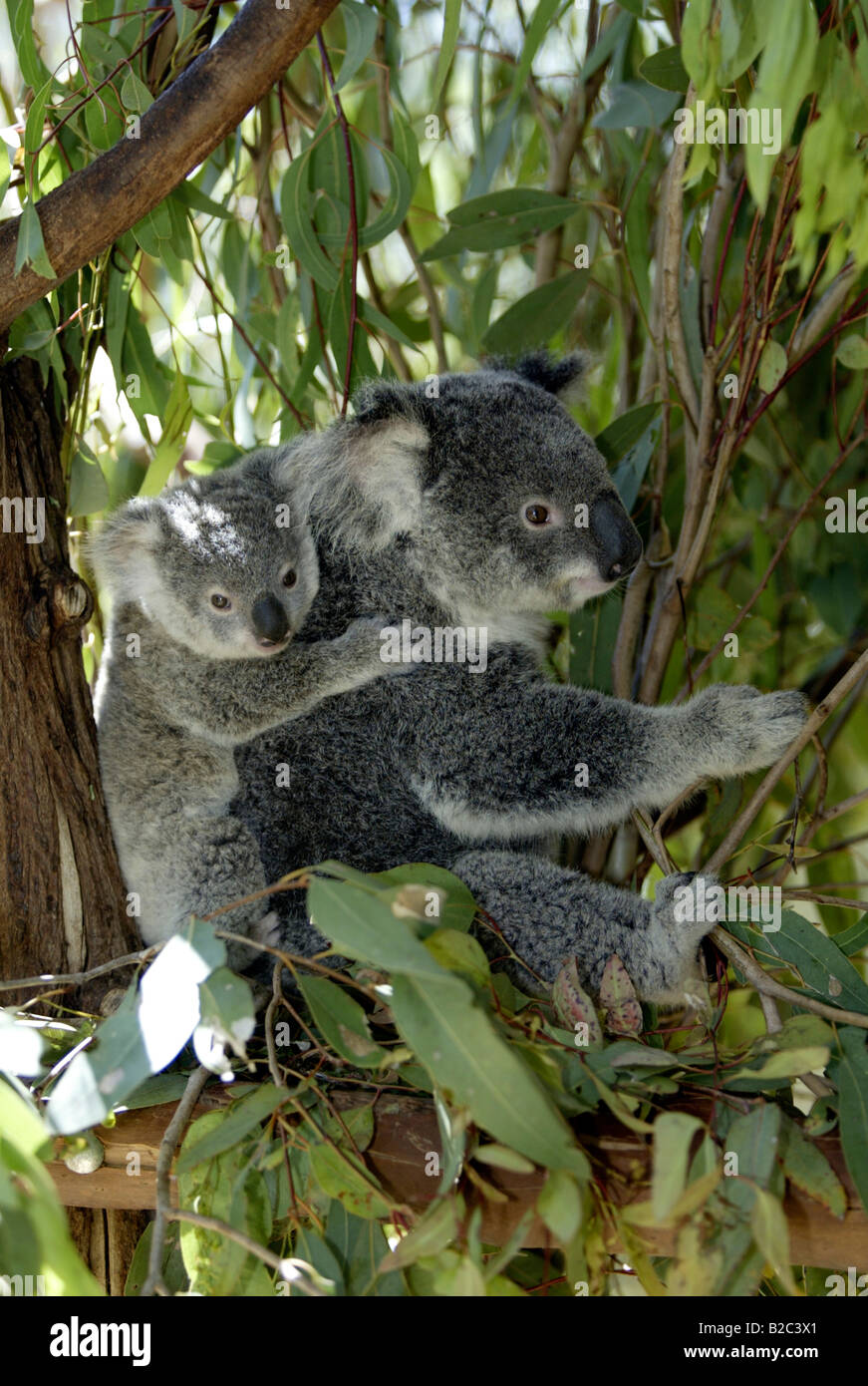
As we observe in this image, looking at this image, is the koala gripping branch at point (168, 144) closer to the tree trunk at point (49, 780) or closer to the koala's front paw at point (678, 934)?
the tree trunk at point (49, 780)

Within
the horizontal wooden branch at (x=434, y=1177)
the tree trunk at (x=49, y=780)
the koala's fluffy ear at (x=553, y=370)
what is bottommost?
the horizontal wooden branch at (x=434, y=1177)

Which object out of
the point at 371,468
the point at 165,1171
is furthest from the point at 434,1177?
the point at 371,468

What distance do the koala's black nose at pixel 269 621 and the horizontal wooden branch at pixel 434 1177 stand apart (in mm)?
863

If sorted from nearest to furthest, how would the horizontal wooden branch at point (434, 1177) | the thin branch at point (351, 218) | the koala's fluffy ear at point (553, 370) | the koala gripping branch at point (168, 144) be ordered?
the horizontal wooden branch at point (434, 1177) → the koala gripping branch at point (168, 144) → the thin branch at point (351, 218) → the koala's fluffy ear at point (553, 370)

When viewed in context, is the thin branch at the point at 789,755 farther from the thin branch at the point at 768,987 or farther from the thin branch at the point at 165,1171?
the thin branch at the point at 165,1171

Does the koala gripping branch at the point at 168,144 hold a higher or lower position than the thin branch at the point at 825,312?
higher

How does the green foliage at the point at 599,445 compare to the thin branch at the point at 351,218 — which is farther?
the thin branch at the point at 351,218

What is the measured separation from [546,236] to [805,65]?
74.3 inches

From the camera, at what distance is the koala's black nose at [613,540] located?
2.47m

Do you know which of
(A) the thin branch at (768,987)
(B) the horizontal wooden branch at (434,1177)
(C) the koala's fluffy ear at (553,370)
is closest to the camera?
(B) the horizontal wooden branch at (434,1177)

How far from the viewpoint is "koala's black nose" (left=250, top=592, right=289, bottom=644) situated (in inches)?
92.8

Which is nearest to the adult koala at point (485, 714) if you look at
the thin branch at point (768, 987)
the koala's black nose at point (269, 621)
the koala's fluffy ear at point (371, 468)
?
the koala's fluffy ear at point (371, 468)

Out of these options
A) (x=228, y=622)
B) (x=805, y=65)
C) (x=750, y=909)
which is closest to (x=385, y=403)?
(x=228, y=622)

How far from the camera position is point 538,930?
2.35m
